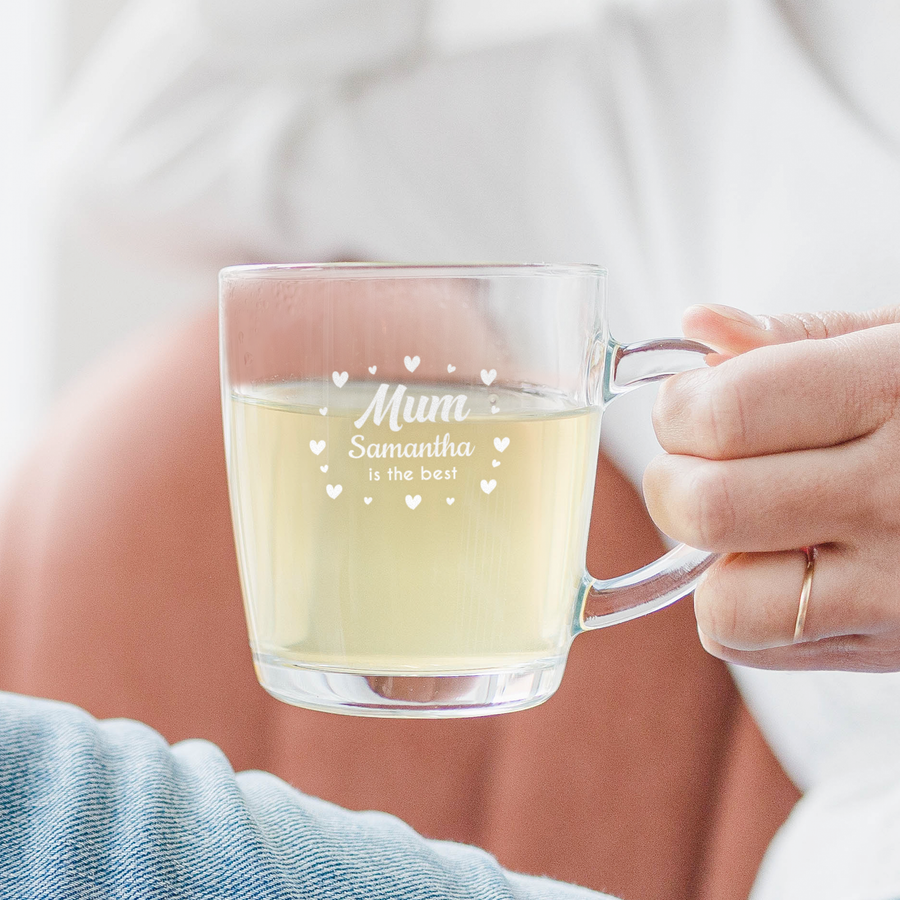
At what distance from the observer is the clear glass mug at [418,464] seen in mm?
382

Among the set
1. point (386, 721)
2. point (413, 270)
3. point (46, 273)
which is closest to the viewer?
point (413, 270)

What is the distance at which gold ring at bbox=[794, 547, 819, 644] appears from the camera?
43 cm

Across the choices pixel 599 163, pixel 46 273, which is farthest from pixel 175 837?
pixel 46 273

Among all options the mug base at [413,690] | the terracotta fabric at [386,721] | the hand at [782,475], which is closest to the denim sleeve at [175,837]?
the mug base at [413,690]

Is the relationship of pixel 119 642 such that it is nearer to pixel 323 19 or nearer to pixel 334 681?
pixel 334 681

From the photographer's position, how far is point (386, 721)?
0.74 meters

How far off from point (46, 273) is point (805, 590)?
1511 mm

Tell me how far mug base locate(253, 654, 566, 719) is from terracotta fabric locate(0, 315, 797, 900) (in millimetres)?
312

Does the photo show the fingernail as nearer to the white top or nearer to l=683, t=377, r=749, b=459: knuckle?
l=683, t=377, r=749, b=459: knuckle

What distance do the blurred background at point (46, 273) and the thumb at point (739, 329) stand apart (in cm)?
123

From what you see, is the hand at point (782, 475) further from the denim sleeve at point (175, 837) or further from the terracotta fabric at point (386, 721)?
the terracotta fabric at point (386, 721)

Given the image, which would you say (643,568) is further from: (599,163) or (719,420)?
(599,163)

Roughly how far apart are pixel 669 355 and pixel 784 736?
1.20 feet

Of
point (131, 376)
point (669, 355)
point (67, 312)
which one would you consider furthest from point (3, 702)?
point (67, 312)
